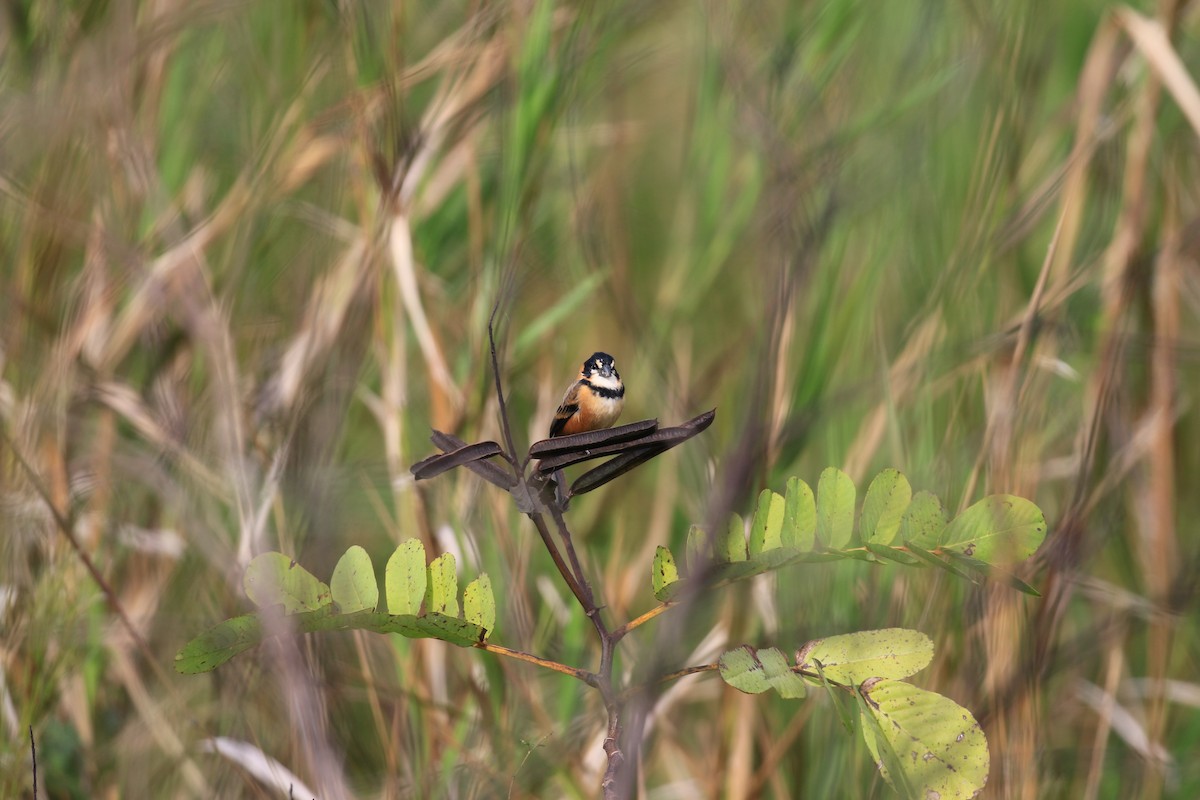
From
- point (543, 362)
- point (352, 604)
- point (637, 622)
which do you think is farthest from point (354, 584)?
point (543, 362)

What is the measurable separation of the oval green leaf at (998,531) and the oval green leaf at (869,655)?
59 mm

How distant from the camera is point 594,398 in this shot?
78 centimetres

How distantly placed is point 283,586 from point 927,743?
0.35m

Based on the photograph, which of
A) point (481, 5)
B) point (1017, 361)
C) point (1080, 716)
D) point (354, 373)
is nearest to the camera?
point (1017, 361)

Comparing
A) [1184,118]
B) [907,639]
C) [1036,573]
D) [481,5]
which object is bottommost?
[1036,573]

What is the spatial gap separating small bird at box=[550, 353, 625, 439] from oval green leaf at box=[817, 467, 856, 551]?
6.6 inches

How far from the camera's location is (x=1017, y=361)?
1061mm

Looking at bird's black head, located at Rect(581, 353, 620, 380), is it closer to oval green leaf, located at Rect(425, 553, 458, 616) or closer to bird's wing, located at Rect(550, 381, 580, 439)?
bird's wing, located at Rect(550, 381, 580, 439)

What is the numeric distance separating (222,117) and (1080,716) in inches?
60.1

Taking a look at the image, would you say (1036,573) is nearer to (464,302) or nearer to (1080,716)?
(1080,716)

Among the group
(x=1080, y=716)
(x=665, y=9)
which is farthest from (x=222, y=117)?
(x=1080, y=716)

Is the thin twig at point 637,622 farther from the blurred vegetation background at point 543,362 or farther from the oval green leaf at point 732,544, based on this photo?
the blurred vegetation background at point 543,362

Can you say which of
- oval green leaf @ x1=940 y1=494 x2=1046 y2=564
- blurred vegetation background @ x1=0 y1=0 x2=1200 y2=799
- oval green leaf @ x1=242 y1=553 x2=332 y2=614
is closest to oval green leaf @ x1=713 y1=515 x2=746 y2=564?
oval green leaf @ x1=940 y1=494 x2=1046 y2=564

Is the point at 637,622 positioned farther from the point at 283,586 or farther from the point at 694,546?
the point at 283,586
